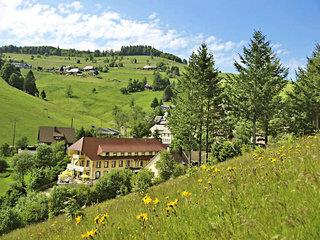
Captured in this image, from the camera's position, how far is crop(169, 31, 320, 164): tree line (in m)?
40.2

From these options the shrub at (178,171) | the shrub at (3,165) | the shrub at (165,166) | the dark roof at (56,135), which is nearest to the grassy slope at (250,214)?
the shrub at (178,171)

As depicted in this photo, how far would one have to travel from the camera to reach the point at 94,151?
3091 inches

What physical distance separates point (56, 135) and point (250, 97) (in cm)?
8725

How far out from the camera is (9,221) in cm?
4091

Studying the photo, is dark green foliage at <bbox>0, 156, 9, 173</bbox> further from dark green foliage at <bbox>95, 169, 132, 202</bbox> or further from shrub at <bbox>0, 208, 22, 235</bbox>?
dark green foliage at <bbox>95, 169, 132, 202</bbox>

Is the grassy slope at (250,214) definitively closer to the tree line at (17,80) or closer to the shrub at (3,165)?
the shrub at (3,165)

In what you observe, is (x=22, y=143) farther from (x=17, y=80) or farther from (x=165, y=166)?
(x=17, y=80)

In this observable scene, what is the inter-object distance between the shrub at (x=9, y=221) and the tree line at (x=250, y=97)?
21.3 m

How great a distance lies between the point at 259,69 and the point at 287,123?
10046mm

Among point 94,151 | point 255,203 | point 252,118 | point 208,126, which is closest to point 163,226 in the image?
point 255,203

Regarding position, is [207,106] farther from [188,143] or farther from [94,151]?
[94,151]

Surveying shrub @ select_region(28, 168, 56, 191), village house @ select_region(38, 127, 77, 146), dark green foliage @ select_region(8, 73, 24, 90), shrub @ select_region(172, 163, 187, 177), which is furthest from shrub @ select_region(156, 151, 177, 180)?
dark green foliage @ select_region(8, 73, 24, 90)

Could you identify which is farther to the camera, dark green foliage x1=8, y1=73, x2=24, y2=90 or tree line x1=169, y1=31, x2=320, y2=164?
dark green foliage x1=8, y1=73, x2=24, y2=90

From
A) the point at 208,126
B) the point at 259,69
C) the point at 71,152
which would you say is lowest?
the point at 71,152
